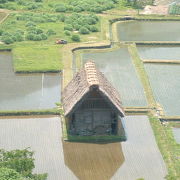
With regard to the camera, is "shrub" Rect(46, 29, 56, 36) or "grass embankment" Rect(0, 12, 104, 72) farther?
"shrub" Rect(46, 29, 56, 36)

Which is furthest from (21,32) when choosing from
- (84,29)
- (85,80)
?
(85,80)

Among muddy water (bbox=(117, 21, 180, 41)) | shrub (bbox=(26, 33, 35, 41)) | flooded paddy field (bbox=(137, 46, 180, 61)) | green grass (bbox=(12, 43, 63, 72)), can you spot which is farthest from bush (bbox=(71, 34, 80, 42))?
flooded paddy field (bbox=(137, 46, 180, 61))

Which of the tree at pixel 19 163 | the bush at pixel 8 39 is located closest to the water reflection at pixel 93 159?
the tree at pixel 19 163

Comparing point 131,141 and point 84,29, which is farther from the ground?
point 84,29

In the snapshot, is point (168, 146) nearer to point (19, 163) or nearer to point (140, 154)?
point (140, 154)

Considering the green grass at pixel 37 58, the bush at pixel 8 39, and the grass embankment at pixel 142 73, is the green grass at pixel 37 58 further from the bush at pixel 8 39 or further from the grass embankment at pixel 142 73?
the grass embankment at pixel 142 73

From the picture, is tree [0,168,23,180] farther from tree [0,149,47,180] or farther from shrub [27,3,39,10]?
shrub [27,3,39,10]

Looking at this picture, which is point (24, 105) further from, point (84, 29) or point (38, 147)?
point (84, 29)
